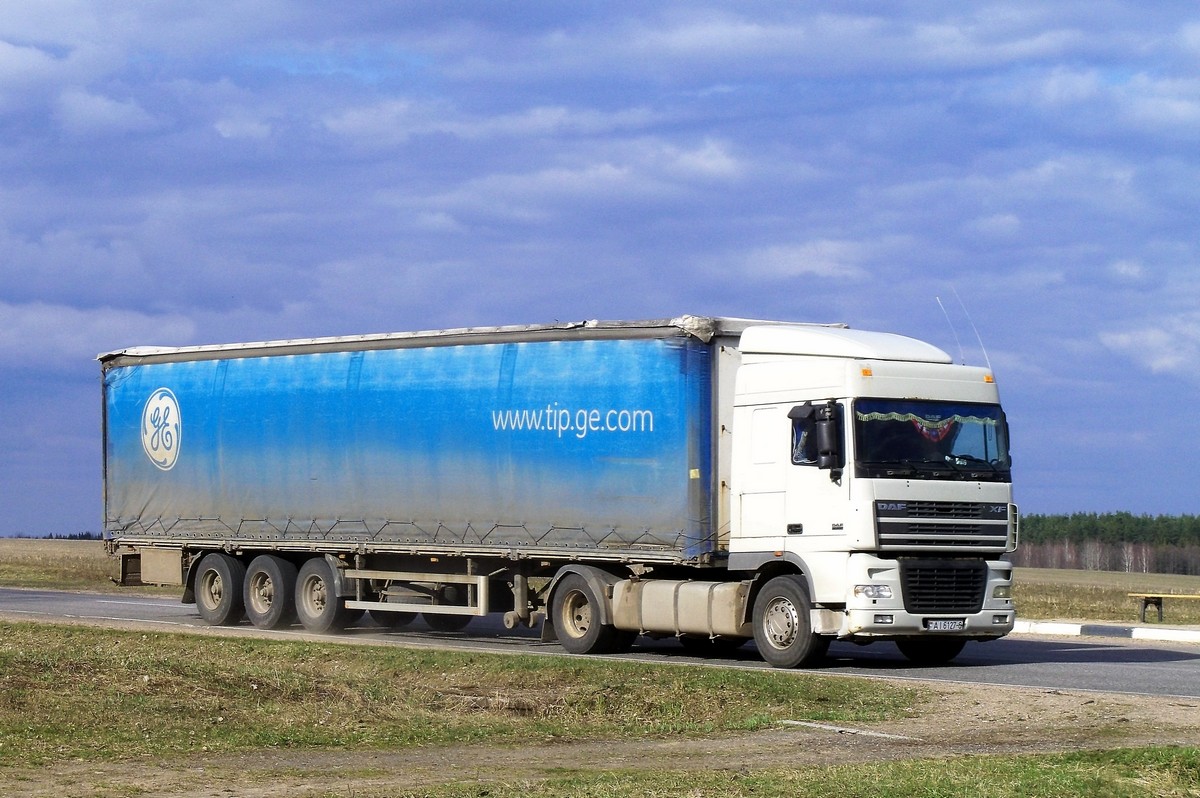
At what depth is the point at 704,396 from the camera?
20.1 meters

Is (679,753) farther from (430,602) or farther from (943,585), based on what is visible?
(430,602)

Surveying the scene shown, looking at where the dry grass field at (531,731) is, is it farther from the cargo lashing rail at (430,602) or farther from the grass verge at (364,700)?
the cargo lashing rail at (430,602)

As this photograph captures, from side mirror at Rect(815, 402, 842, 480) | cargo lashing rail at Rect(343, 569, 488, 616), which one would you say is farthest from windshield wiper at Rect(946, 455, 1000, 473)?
cargo lashing rail at Rect(343, 569, 488, 616)

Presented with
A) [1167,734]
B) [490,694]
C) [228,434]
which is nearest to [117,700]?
[490,694]

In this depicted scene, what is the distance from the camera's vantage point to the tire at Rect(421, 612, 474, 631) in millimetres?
26469

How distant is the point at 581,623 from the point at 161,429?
980 centimetres

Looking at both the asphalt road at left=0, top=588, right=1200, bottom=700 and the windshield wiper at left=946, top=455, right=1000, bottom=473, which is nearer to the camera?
the asphalt road at left=0, top=588, right=1200, bottom=700

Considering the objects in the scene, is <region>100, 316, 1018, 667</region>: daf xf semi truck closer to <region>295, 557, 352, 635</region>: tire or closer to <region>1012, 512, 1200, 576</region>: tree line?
<region>295, 557, 352, 635</region>: tire

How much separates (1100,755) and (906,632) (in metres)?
7.28

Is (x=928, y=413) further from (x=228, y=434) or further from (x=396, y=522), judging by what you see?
(x=228, y=434)

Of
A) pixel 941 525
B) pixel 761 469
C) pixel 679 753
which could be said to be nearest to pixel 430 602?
pixel 761 469

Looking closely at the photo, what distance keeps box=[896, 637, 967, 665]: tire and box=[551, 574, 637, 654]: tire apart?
3.45 metres

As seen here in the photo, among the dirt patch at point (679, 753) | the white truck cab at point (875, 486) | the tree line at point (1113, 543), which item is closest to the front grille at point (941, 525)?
the white truck cab at point (875, 486)

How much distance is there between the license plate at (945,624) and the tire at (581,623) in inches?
160
